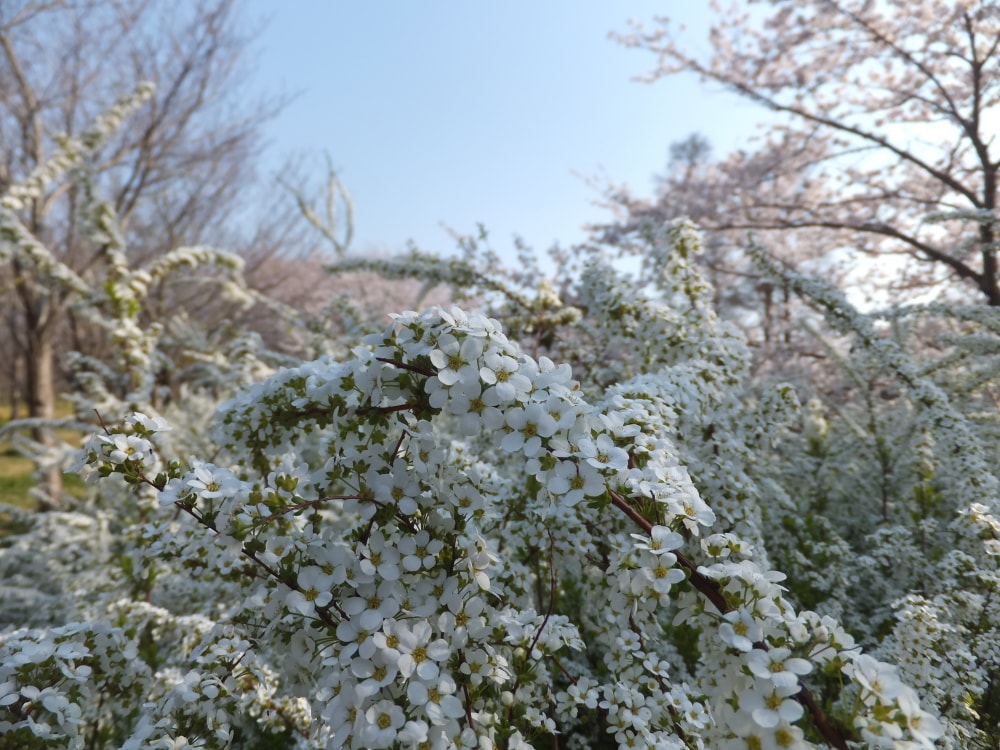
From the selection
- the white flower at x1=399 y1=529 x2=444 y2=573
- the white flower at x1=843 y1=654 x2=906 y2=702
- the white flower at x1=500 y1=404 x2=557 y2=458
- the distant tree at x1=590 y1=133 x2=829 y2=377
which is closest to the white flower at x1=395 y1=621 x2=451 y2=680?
the white flower at x1=399 y1=529 x2=444 y2=573

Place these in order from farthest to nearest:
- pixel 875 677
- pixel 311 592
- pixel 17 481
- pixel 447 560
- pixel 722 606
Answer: pixel 17 481 → pixel 447 560 → pixel 311 592 → pixel 722 606 → pixel 875 677

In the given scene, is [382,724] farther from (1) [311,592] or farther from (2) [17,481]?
(2) [17,481]

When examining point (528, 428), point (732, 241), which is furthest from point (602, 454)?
point (732, 241)

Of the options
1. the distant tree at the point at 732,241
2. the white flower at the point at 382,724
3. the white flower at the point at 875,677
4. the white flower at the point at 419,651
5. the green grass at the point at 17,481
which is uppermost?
the distant tree at the point at 732,241

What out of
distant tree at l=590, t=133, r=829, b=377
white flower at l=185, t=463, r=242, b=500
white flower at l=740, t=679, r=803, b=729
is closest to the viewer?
white flower at l=740, t=679, r=803, b=729

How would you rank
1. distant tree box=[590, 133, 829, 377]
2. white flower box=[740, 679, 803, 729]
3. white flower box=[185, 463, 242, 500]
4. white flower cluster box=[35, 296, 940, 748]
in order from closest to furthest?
white flower box=[740, 679, 803, 729]
white flower cluster box=[35, 296, 940, 748]
white flower box=[185, 463, 242, 500]
distant tree box=[590, 133, 829, 377]

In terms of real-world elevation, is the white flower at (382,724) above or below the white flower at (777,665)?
below

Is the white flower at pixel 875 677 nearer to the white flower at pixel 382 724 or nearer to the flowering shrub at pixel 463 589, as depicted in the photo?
the flowering shrub at pixel 463 589

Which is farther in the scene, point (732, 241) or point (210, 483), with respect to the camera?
point (732, 241)

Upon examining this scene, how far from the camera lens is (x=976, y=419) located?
414cm

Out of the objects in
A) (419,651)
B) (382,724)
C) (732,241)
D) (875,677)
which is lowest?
(382,724)

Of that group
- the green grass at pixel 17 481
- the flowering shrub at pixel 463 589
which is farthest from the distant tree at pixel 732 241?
the green grass at pixel 17 481

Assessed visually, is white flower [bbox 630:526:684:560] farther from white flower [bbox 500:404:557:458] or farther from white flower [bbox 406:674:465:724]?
white flower [bbox 406:674:465:724]

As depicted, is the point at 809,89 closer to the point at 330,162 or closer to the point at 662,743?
the point at 330,162
